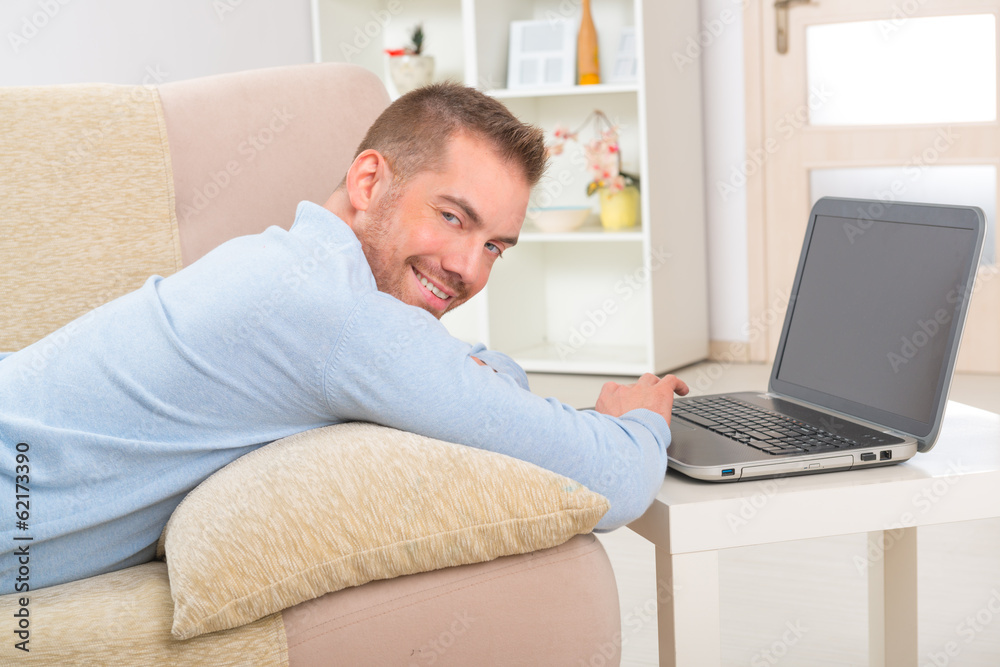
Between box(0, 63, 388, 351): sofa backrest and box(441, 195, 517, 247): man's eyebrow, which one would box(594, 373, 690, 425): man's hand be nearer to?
box(441, 195, 517, 247): man's eyebrow

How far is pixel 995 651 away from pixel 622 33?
260 centimetres

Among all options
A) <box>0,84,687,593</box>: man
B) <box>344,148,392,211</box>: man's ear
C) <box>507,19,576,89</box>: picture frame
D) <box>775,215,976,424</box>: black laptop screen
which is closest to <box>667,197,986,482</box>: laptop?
<box>775,215,976,424</box>: black laptop screen

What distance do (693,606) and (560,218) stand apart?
8.96ft

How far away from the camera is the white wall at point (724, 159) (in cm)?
363

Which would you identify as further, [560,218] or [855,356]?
[560,218]

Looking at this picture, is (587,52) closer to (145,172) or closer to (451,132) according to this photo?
(145,172)

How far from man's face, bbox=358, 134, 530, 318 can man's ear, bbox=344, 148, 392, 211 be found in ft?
0.07

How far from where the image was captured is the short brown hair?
1104 millimetres

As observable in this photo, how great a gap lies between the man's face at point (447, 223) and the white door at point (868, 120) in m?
2.61

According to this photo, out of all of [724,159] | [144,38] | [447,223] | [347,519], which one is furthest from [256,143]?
[724,159]

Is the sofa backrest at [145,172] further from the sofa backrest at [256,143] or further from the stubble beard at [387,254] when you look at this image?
the stubble beard at [387,254]

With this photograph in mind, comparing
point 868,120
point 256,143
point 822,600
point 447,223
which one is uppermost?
point 868,120

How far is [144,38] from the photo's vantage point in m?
3.19

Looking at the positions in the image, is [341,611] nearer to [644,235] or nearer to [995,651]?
[995,651]
